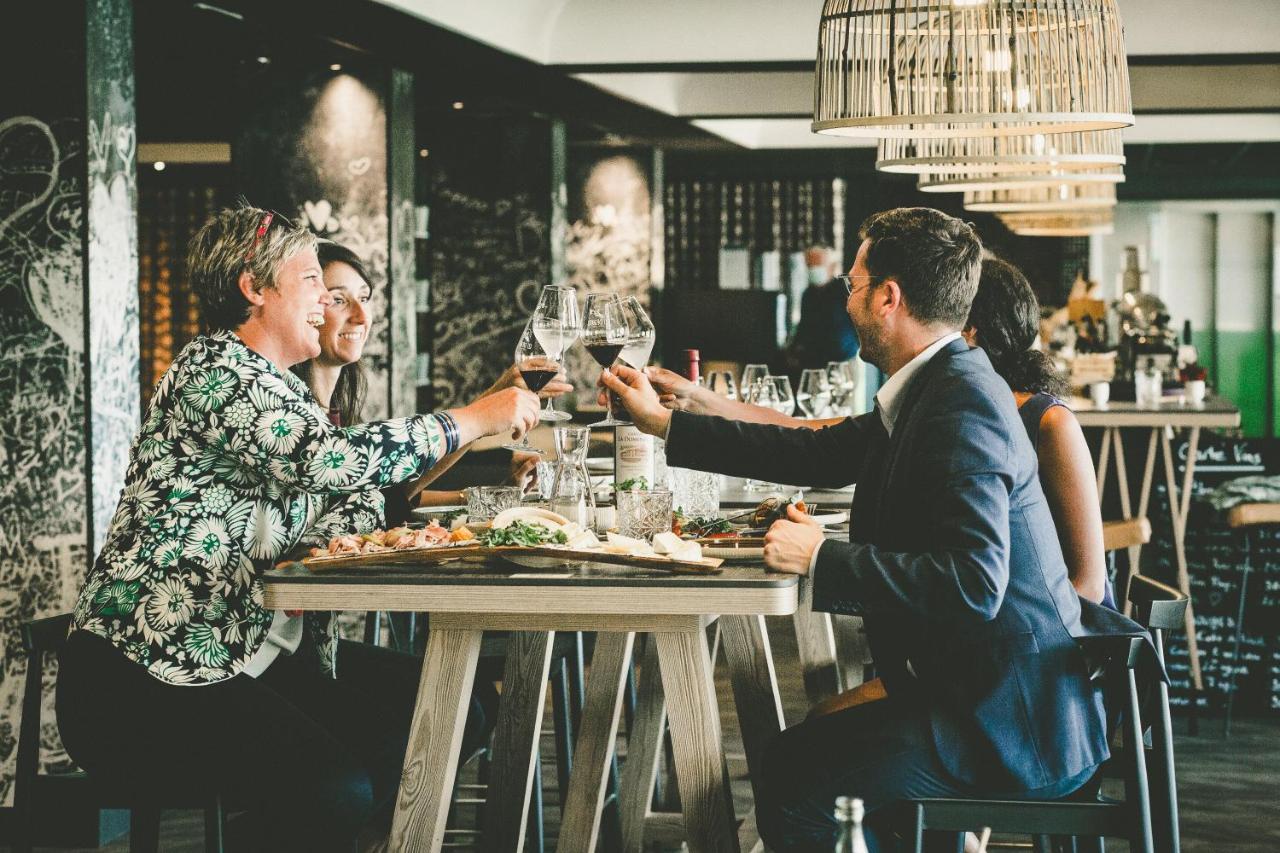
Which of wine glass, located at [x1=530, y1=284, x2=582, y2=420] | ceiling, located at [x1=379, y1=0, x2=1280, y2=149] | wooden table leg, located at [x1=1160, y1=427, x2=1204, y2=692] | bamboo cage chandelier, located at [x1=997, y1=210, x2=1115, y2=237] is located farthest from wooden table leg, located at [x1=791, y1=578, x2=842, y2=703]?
bamboo cage chandelier, located at [x1=997, y1=210, x2=1115, y2=237]

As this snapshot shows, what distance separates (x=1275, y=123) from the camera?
12281 mm

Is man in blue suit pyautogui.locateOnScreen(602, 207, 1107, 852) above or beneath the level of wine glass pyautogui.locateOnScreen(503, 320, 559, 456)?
beneath

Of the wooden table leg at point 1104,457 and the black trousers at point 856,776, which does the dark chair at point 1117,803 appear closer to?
the black trousers at point 856,776

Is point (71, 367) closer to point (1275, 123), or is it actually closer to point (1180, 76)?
point (1180, 76)

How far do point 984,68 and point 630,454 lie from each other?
1144 mm

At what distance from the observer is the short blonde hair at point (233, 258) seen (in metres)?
2.74

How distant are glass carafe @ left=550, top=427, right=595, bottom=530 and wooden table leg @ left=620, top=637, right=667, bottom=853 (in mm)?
714

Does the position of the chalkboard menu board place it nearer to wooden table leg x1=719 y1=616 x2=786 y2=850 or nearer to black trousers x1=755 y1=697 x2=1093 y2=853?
wooden table leg x1=719 y1=616 x2=786 y2=850

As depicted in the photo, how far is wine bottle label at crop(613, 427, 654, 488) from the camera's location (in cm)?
303

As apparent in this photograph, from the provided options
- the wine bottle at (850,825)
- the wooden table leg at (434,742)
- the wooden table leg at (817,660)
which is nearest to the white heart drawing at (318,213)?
the wooden table leg at (817,660)

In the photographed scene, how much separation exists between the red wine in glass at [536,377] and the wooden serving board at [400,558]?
49cm

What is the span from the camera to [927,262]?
2.54 meters

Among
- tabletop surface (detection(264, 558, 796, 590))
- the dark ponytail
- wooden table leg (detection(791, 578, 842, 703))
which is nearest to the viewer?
tabletop surface (detection(264, 558, 796, 590))

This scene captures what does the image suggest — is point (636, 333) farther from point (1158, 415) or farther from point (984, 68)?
point (1158, 415)
